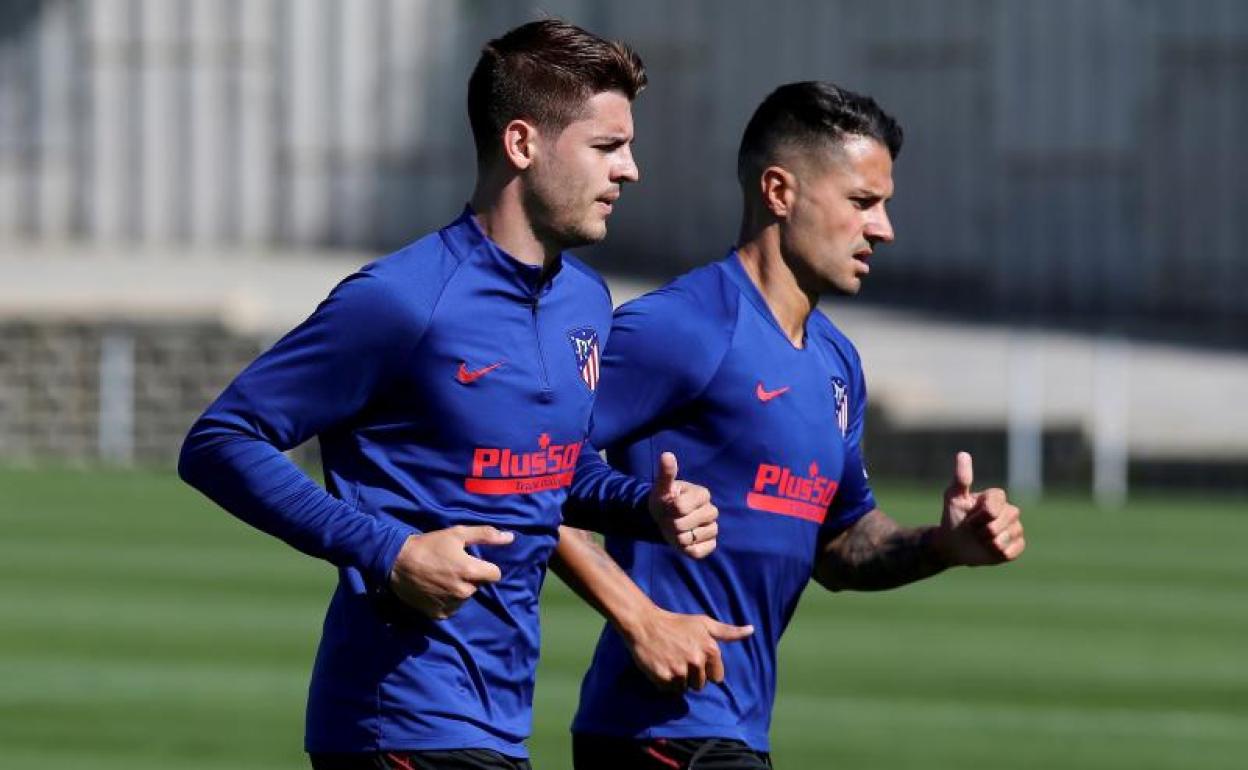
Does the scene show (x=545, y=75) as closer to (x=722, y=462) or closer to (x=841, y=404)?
(x=722, y=462)

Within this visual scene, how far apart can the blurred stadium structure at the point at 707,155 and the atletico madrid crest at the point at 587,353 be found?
67.9ft

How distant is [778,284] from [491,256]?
1019 millimetres

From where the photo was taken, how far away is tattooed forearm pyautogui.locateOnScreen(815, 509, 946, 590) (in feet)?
19.5

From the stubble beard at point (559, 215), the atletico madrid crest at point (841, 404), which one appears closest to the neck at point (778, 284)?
the atletico madrid crest at point (841, 404)

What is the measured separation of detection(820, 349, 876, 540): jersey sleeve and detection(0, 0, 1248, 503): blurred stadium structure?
64.8 ft

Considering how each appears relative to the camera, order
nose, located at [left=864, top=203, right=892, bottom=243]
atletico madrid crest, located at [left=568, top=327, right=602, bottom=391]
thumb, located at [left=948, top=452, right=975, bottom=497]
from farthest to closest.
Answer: nose, located at [left=864, top=203, right=892, bottom=243] → thumb, located at [left=948, top=452, right=975, bottom=497] → atletico madrid crest, located at [left=568, top=327, right=602, bottom=391]

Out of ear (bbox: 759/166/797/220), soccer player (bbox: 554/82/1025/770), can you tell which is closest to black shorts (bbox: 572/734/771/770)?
soccer player (bbox: 554/82/1025/770)

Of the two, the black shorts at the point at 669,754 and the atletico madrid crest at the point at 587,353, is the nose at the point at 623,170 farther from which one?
the black shorts at the point at 669,754

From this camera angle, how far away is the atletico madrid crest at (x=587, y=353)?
5.13m

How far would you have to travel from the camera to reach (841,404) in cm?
589

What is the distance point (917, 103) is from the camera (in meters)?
29.4

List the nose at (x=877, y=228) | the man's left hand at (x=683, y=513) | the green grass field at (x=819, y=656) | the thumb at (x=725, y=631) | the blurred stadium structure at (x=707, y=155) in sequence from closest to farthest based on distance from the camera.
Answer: the man's left hand at (x=683, y=513) → the thumb at (x=725, y=631) → the nose at (x=877, y=228) → the green grass field at (x=819, y=656) → the blurred stadium structure at (x=707, y=155)

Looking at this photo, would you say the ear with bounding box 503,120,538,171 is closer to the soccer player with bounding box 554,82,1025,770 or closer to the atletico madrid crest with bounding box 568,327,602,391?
the atletico madrid crest with bounding box 568,327,602,391

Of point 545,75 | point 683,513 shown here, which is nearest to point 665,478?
point 683,513
